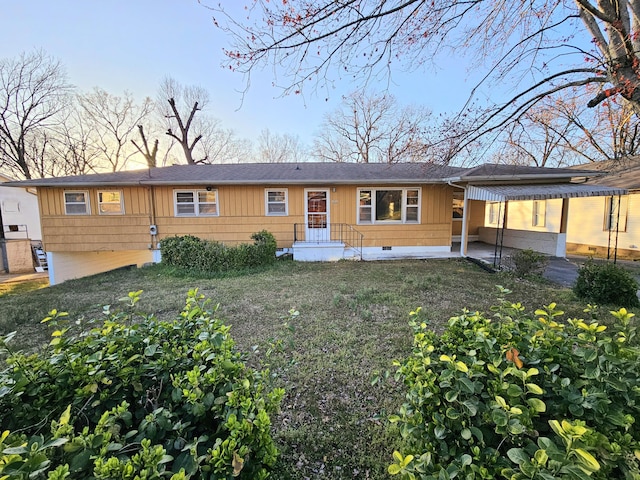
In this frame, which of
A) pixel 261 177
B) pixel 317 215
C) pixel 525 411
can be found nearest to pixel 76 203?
pixel 261 177

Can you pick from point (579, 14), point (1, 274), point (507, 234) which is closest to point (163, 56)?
point (579, 14)

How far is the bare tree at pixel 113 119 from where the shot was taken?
82.1 feet

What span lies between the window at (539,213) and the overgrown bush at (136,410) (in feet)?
49.8

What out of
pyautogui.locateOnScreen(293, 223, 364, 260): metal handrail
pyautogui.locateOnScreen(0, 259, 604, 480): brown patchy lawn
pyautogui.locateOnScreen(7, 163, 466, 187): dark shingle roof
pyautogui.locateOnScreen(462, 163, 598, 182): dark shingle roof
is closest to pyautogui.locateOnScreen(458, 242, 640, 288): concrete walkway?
pyautogui.locateOnScreen(0, 259, 604, 480): brown patchy lawn

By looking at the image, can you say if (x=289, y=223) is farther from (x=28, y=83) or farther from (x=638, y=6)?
(x=28, y=83)

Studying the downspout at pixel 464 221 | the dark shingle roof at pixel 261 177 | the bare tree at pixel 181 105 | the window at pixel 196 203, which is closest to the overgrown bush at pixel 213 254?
the window at pixel 196 203

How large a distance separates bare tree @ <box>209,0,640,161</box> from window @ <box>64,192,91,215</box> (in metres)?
10.4

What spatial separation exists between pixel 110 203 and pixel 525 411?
1312 cm

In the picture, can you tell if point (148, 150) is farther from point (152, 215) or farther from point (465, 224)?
point (465, 224)

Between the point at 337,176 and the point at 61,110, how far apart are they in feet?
75.1

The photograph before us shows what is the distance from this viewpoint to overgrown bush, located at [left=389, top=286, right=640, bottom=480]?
98cm

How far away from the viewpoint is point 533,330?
169 cm

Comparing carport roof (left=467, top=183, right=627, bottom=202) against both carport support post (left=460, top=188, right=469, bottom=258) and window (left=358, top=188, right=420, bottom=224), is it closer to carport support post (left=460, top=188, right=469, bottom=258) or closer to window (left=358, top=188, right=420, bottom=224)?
carport support post (left=460, top=188, right=469, bottom=258)

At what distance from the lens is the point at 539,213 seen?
13.0 meters
